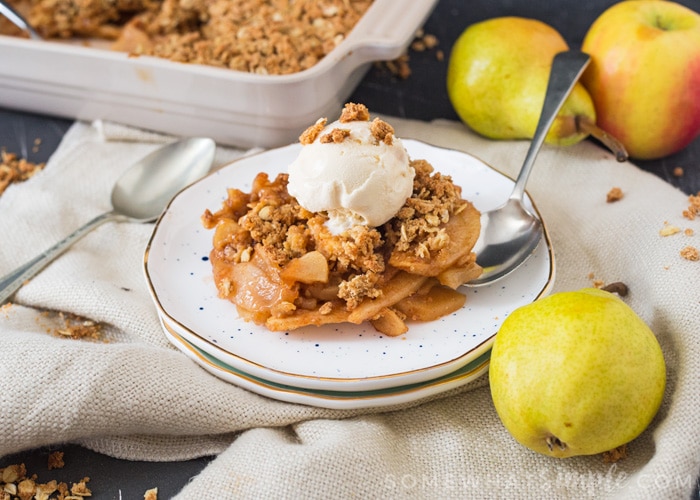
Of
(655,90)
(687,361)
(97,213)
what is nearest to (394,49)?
(655,90)

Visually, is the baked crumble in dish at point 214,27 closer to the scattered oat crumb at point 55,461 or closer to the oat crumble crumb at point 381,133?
the oat crumble crumb at point 381,133

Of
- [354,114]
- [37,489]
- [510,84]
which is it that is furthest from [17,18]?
[37,489]

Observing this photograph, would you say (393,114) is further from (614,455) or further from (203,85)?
(614,455)

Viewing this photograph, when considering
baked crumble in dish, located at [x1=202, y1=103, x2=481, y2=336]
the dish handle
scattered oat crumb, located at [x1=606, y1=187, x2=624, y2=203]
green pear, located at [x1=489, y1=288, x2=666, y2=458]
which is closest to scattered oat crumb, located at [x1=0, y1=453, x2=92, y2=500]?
baked crumble in dish, located at [x1=202, y1=103, x2=481, y2=336]

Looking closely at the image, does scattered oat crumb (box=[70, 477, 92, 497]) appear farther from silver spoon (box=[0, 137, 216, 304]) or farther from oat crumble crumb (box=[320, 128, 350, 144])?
oat crumble crumb (box=[320, 128, 350, 144])

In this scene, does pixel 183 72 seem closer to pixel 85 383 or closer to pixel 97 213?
pixel 97 213
